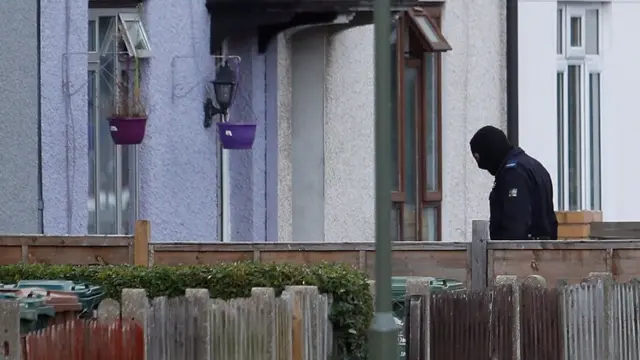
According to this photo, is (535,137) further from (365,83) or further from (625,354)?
(625,354)

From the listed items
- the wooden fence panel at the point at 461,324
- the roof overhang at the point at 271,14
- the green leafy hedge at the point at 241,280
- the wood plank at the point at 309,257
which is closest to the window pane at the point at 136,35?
the roof overhang at the point at 271,14

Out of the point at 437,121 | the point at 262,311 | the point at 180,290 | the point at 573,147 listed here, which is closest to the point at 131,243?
the point at 180,290

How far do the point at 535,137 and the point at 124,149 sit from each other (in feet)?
22.6

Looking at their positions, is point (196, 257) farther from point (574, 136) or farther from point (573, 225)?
point (574, 136)

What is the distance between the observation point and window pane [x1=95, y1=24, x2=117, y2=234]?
15.2 metres

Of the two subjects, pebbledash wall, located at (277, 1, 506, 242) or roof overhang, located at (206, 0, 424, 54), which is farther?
pebbledash wall, located at (277, 1, 506, 242)

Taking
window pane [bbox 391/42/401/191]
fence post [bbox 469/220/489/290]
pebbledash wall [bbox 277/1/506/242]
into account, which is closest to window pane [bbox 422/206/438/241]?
pebbledash wall [bbox 277/1/506/242]

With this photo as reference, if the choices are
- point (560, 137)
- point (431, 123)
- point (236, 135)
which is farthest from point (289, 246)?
point (560, 137)

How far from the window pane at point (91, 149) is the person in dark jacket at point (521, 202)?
3582 mm

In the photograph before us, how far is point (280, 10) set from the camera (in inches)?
652

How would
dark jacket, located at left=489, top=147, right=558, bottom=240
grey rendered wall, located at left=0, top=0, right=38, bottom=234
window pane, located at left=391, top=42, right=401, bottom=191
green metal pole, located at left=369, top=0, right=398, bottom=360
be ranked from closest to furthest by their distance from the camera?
1. green metal pole, located at left=369, top=0, right=398, bottom=360
2. dark jacket, located at left=489, top=147, right=558, bottom=240
3. grey rendered wall, located at left=0, top=0, right=38, bottom=234
4. window pane, located at left=391, top=42, right=401, bottom=191

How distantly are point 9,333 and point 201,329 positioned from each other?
1216 millimetres

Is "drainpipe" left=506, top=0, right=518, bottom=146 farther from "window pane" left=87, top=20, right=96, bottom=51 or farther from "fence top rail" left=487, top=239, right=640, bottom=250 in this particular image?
"fence top rail" left=487, top=239, right=640, bottom=250

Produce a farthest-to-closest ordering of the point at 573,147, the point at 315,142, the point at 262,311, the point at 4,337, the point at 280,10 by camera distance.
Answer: the point at 573,147 < the point at 315,142 < the point at 280,10 < the point at 262,311 < the point at 4,337
